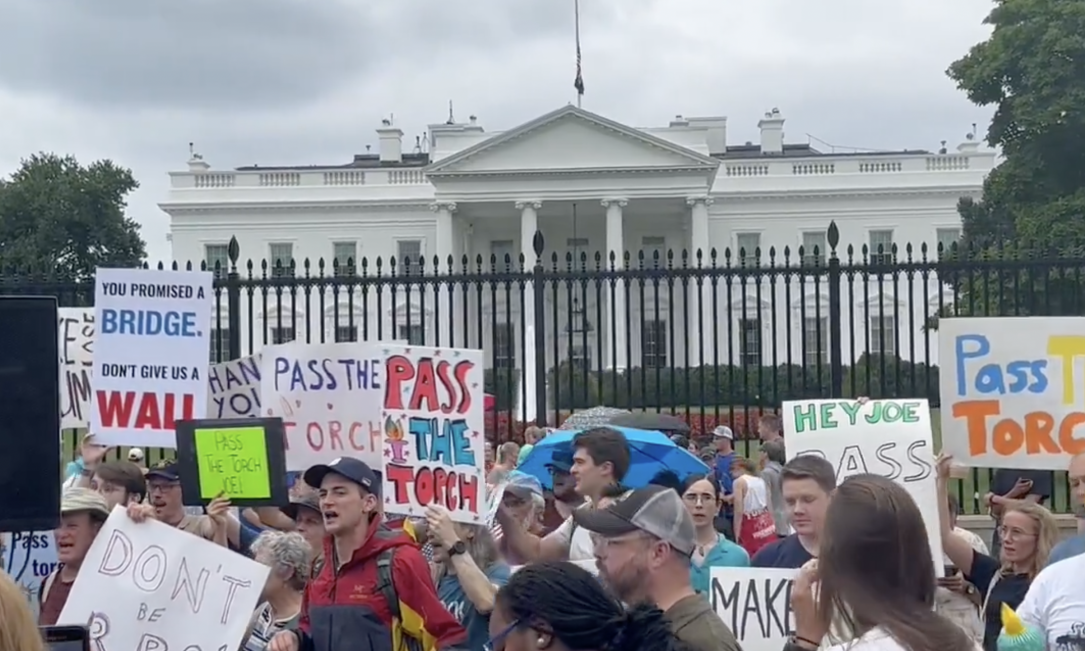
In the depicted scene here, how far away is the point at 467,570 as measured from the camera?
5.11m

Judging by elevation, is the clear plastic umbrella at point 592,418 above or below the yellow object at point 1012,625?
above

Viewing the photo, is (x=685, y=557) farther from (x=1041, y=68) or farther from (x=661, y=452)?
(x=1041, y=68)

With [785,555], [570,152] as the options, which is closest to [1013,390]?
[785,555]

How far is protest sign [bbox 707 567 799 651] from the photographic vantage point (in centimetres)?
516

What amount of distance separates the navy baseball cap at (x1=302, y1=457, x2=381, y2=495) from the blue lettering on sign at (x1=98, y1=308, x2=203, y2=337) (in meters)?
3.09

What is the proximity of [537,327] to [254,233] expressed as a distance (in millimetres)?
41691

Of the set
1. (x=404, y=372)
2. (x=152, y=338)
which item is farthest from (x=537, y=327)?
(x=404, y=372)

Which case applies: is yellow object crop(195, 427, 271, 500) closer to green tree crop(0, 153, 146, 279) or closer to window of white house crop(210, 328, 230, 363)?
window of white house crop(210, 328, 230, 363)

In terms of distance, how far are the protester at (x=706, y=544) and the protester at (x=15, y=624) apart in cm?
344

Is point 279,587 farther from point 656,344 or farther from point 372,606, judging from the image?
point 656,344

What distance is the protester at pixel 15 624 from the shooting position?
2.63 m

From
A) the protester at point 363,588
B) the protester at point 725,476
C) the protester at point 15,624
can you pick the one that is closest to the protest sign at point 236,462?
the protester at point 363,588

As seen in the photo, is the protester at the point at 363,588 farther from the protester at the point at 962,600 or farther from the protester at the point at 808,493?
the protester at the point at 962,600

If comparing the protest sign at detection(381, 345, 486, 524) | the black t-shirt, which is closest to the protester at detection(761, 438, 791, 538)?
the black t-shirt
